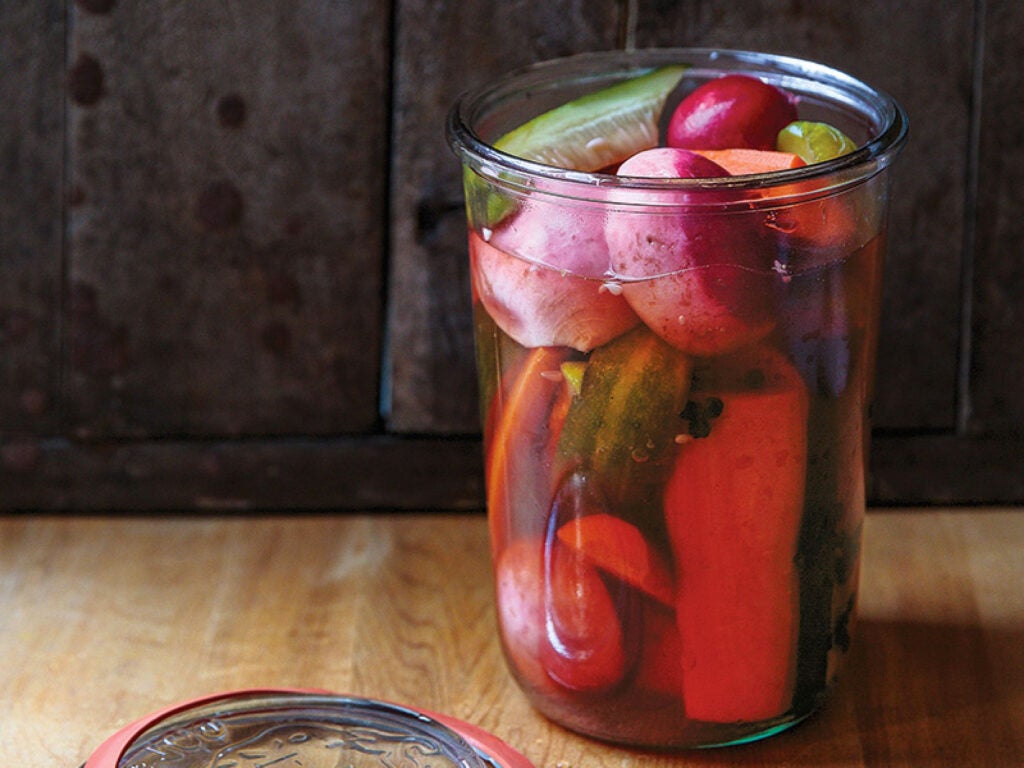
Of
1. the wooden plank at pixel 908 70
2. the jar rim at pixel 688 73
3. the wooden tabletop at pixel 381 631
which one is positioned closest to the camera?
the jar rim at pixel 688 73

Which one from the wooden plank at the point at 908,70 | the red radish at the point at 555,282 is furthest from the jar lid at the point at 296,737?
the wooden plank at the point at 908,70

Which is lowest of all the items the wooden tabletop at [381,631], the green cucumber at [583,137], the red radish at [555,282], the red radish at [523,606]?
the wooden tabletop at [381,631]

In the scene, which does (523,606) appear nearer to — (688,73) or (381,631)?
(381,631)

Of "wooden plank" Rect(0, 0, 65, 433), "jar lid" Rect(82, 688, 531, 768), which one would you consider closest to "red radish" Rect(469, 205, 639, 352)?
"jar lid" Rect(82, 688, 531, 768)

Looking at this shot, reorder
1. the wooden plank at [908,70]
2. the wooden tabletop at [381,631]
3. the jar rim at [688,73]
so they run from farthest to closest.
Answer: the wooden plank at [908,70], the wooden tabletop at [381,631], the jar rim at [688,73]

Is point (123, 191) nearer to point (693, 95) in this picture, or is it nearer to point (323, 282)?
point (323, 282)

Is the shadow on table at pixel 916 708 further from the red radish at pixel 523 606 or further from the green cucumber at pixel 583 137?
the green cucumber at pixel 583 137

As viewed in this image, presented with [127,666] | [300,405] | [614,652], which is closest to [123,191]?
[300,405]
